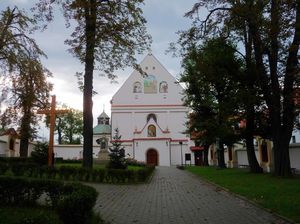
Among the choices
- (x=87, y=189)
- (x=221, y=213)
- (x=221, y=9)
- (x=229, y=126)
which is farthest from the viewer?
(x=229, y=126)

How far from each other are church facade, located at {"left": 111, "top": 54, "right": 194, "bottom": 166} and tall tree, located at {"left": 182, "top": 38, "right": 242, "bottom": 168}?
26.9 metres

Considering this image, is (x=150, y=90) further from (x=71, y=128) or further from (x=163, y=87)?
(x=71, y=128)

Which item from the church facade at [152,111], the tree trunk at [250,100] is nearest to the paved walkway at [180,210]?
the tree trunk at [250,100]

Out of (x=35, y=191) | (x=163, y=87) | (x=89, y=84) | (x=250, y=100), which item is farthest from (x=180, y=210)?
(x=163, y=87)

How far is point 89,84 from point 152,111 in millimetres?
47146

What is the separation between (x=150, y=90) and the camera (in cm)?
7031

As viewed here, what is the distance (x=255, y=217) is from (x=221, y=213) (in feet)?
3.62

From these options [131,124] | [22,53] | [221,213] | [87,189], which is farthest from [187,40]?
[131,124]

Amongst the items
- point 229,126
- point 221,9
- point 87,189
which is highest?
point 221,9

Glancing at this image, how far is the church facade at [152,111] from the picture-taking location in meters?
67.2

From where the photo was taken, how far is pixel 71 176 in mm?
20891

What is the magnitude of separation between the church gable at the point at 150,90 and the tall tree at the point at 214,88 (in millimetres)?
30428

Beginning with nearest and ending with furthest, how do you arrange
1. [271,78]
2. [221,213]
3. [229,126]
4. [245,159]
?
[221,213] → [271,78] → [229,126] → [245,159]

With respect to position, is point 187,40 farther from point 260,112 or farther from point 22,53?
point 22,53
